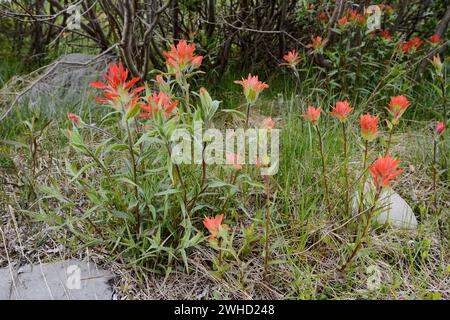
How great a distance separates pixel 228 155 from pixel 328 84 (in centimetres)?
141

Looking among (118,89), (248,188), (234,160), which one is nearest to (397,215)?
(248,188)

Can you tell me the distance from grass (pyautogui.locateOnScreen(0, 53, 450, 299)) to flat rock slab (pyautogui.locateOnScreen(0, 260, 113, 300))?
0.17 feet

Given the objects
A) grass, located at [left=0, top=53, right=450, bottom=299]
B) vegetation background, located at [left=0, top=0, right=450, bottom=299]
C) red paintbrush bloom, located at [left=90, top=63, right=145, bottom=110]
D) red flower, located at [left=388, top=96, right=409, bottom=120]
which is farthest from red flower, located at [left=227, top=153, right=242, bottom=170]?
red flower, located at [left=388, top=96, right=409, bottom=120]

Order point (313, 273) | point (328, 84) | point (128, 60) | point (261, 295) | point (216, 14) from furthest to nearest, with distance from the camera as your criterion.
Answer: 1. point (216, 14)
2. point (328, 84)
3. point (128, 60)
4. point (313, 273)
5. point (261, 295)

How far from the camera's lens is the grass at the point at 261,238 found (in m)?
1.60

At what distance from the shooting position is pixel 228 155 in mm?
1484

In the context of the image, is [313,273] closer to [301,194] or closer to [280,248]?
[280,248]

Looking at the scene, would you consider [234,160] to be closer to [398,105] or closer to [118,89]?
[118,89]

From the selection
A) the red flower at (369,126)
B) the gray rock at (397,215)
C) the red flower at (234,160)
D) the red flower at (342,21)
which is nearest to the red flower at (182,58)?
the red flower at (234,160)

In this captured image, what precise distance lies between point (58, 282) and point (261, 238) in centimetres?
73

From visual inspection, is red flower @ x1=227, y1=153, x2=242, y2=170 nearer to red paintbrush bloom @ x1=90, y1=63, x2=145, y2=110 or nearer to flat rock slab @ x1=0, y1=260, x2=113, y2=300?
red paintbrush bloom @ x1=90, y1=63, x2=145, y2=110

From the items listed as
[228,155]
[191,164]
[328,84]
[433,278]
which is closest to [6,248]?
[191,164]

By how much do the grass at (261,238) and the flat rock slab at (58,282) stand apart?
51 mm

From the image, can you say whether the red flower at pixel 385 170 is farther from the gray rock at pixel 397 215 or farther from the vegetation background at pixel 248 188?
the gray rock at pixel 397 215
